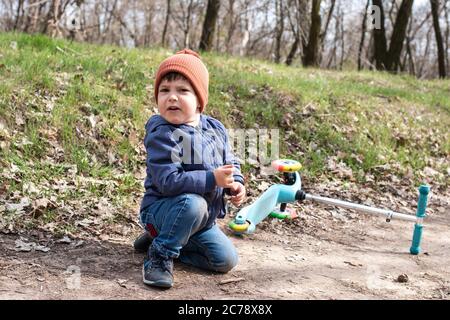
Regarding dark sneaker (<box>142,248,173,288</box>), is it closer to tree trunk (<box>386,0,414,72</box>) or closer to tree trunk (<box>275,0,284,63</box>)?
tree trunk (<box>386,0,414,72</box>)

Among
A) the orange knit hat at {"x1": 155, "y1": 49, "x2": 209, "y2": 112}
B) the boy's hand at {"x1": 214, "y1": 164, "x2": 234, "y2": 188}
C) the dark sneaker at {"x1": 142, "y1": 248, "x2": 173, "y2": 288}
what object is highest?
the orange knit hat at {"x1": 155, "y1": 49, "x2": 209, "y2": 112}

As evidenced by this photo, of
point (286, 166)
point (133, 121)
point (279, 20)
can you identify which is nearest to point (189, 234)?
point (286, 166)

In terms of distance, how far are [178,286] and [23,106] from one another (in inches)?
100

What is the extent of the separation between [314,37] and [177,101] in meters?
9.40

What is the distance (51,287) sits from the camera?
2625 millimetres

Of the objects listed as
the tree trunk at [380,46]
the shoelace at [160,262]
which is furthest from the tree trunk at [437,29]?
the shoelace at [160,262]

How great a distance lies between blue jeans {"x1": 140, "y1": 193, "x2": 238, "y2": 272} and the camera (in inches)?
108

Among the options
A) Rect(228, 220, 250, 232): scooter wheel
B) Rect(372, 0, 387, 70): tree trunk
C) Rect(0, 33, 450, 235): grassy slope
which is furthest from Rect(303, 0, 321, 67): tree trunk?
Rect(228, 220, 250, 232): scooter wheel

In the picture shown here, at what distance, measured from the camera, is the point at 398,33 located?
11969 mm

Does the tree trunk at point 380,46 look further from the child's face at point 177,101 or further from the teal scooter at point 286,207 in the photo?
the child's face at point 177,101

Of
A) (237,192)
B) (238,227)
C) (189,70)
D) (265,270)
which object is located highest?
(189,70)

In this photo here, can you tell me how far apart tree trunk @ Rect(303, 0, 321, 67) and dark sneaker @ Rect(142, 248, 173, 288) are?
958cm

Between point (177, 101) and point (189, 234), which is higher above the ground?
point (177, 101)

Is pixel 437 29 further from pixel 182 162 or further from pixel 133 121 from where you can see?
pixel 182 162
